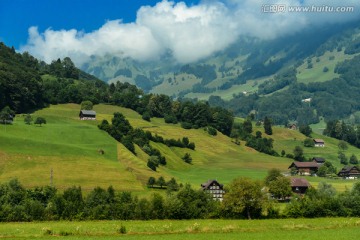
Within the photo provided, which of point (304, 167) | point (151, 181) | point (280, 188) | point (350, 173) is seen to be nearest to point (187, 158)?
point (304, 167)

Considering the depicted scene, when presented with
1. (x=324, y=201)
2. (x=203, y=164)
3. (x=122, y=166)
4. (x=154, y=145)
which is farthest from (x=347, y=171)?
(x=324, y=201)

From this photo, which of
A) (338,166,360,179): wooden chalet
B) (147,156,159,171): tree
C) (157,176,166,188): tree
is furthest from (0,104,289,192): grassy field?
(338,166,360,179): wooden chalet

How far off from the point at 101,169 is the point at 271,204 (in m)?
55.3

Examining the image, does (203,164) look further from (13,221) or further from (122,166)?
(13,221)

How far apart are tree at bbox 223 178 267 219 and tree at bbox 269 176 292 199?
117ft

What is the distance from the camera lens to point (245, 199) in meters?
69.4

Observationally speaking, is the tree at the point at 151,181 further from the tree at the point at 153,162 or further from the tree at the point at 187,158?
the tree at the point at 187,158

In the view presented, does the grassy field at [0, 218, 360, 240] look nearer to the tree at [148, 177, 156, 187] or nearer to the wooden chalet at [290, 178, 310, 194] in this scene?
the tree at [148, 177, 156, 187]

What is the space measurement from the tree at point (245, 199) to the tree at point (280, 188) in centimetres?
3562

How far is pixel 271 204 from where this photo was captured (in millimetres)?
71000

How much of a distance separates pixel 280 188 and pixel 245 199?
130 feet

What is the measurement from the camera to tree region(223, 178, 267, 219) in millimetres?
69062

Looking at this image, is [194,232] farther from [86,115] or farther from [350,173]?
[86,115]

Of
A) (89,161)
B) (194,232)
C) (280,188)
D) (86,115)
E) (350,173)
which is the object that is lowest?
(194,232)
